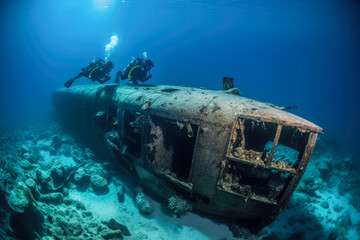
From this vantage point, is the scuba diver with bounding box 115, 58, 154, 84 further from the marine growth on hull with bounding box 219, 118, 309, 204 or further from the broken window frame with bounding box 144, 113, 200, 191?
the marine growth on hull with bounding box 219, 118, 309, 204

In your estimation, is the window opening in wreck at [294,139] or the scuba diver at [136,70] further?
the scuba diver at [136,70]

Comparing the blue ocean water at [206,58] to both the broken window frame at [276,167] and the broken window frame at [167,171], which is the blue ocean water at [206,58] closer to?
the broken window frame at [167,171]

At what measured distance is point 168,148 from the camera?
5.22 metres

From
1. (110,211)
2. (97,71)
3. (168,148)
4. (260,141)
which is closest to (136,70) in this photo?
(97,71)

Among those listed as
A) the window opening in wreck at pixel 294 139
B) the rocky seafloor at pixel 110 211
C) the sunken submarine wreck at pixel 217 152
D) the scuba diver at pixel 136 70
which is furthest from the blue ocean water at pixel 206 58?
the window opening in wreck at pixel 294 139

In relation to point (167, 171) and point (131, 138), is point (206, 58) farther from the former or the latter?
point (167, 171)

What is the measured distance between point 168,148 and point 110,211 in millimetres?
2705

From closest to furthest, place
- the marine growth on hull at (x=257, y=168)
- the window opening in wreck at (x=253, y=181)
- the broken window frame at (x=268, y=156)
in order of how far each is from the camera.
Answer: the broken window frame at (x=268, y=156) → the marine growth on hull at (x=257, y=168) → the window opening in wreck at (x=253, y=181)

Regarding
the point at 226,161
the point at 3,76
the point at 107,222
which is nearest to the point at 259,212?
the point at 226,161

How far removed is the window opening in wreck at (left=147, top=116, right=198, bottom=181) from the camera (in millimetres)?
4820

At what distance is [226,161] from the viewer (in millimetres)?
3623

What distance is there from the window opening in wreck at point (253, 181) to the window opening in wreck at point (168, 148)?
1.11 metres

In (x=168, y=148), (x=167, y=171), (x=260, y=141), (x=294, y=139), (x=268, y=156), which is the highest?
(x=294, y=139)

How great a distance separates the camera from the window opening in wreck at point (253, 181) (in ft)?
12.0
